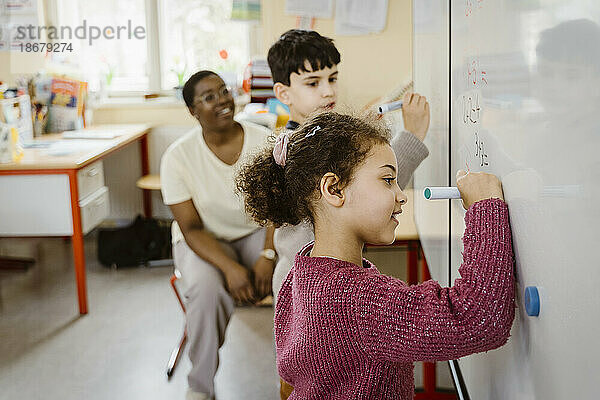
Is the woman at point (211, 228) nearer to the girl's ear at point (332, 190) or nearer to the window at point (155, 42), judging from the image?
the girl's ear at point (332, 190)

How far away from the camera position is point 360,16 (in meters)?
Result: 3.59

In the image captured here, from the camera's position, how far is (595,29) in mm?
529

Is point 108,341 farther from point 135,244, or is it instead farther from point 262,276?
point 135,244

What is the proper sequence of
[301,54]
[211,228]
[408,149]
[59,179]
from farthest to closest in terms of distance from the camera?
1. [59,179]
2. [211,228]
3. [301,54]
4. [408,149]

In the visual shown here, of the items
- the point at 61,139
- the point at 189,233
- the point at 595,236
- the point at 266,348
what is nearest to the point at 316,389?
the point at 595,236

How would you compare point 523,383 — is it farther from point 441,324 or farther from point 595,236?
point 595,236

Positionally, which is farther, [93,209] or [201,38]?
[201,38]

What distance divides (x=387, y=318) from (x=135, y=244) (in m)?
3.06

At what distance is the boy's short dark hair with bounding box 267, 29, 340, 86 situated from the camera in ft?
6.14

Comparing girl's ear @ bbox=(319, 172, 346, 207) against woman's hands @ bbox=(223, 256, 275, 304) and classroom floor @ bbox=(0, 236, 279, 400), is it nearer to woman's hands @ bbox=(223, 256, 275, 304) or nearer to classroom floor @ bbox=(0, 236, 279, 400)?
woman's hands @ bbox=(223, 256, 275, 304)

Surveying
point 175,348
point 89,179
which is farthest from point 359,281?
point 89,179

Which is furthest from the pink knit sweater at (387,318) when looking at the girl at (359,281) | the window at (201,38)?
the window at (201,38)

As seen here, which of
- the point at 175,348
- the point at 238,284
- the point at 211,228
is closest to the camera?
the point at 238,284

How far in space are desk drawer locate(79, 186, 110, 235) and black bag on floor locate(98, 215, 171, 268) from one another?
0.38m
